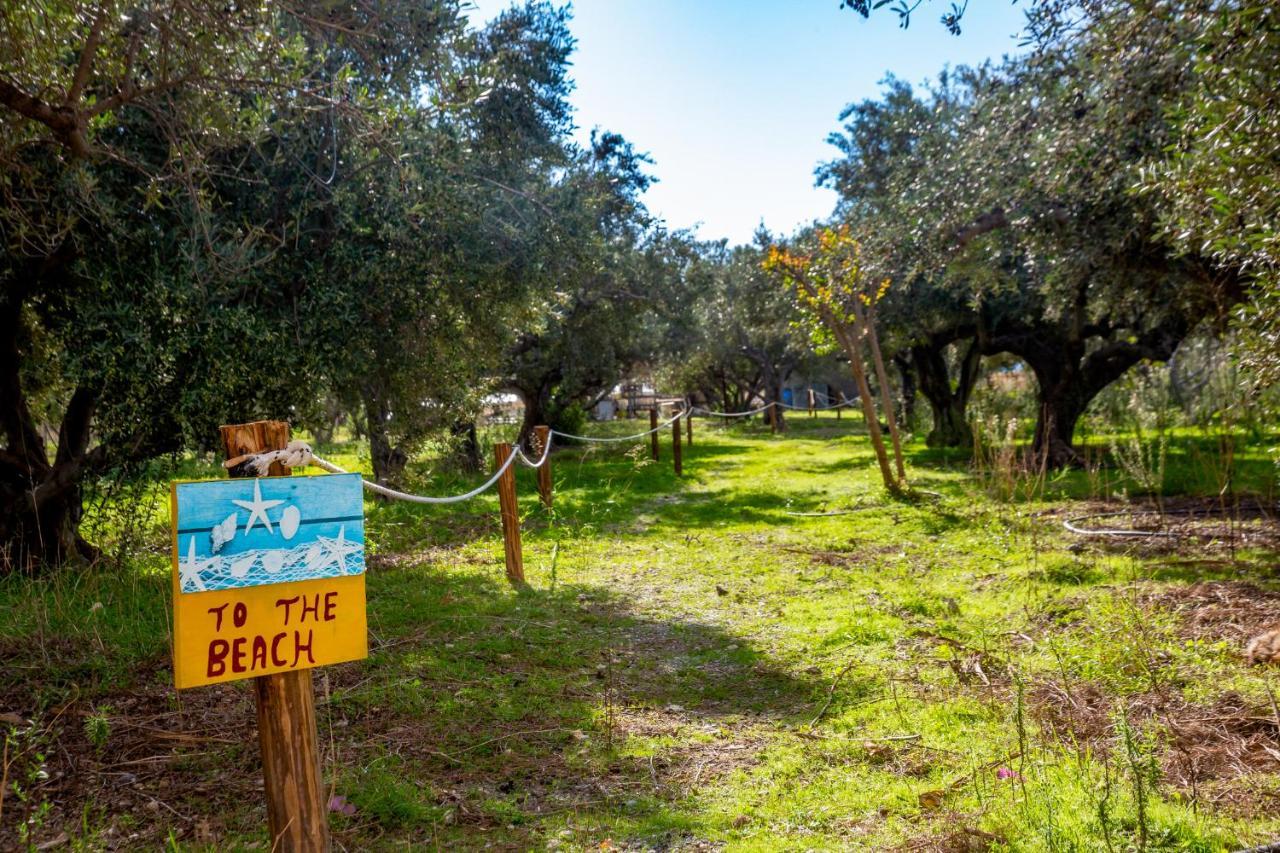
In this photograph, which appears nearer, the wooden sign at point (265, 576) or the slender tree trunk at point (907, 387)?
the wooden sign at point (265, 576)

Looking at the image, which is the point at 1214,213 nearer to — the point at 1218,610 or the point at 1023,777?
the point at 1218,610

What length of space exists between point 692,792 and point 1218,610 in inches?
155

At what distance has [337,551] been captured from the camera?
8.62 feet

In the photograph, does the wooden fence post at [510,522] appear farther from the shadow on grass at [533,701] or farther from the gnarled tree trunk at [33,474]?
the gnarled tree trunk at [33,474]

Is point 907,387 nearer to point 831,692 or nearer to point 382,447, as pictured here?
point 382,447

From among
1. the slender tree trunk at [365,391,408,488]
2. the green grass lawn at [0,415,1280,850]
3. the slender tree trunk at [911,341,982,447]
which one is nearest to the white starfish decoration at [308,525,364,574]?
the green grass lawn at [0,415,1280,850]

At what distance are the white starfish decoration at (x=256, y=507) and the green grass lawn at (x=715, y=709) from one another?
114 cm

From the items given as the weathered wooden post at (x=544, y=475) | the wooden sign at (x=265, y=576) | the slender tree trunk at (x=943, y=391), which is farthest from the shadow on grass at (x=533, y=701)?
the slender tree trunk at (x=943, y=391)

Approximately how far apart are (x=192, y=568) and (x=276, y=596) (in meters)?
0.25

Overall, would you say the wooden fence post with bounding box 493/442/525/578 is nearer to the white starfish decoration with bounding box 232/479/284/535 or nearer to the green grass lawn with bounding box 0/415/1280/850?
the green grass lawn with bounding box 0/415/1280/850

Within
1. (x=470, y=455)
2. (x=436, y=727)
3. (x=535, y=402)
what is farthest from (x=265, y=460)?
(x=535, y=402)

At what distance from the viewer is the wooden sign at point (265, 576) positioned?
242 cm

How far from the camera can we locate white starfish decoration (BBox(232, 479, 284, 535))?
248 cm

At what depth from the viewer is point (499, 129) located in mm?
10047
